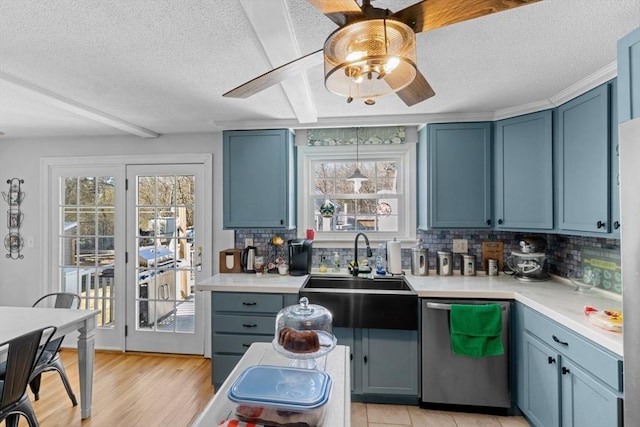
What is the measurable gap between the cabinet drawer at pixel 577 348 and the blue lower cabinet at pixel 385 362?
2.56 feet

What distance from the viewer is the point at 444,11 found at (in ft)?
3.33

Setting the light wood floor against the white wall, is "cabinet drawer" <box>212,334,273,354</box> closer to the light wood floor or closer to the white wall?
the light wood floor

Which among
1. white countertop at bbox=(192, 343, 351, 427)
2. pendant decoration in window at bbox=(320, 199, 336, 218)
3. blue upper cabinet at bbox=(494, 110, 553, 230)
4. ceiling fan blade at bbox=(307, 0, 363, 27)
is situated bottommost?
white countertop at bbox=(192, 343, 351, 427)

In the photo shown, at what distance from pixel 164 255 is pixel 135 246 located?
327 mm

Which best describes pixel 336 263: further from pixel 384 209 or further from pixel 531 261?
pixel 531 261

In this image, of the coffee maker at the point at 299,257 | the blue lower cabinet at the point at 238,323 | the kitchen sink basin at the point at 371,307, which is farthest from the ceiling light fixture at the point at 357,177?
the blue lower cabinet at the point at 238,323

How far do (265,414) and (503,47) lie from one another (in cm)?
196

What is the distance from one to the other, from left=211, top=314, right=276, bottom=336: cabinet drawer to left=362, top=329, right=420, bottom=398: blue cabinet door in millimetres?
743

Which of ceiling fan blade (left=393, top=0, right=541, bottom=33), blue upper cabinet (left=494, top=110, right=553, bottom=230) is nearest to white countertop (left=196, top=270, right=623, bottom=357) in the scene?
blue upper cabinet (left=494, top=110, right=553, bottom=230)

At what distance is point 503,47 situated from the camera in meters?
1.67

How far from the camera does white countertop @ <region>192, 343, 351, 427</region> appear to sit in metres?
0.99

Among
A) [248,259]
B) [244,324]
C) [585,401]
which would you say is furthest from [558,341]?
[248,259]

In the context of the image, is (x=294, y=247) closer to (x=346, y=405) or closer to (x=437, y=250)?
(x=437, y=250)

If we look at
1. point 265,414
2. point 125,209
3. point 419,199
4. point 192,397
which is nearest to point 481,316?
point 419,199
